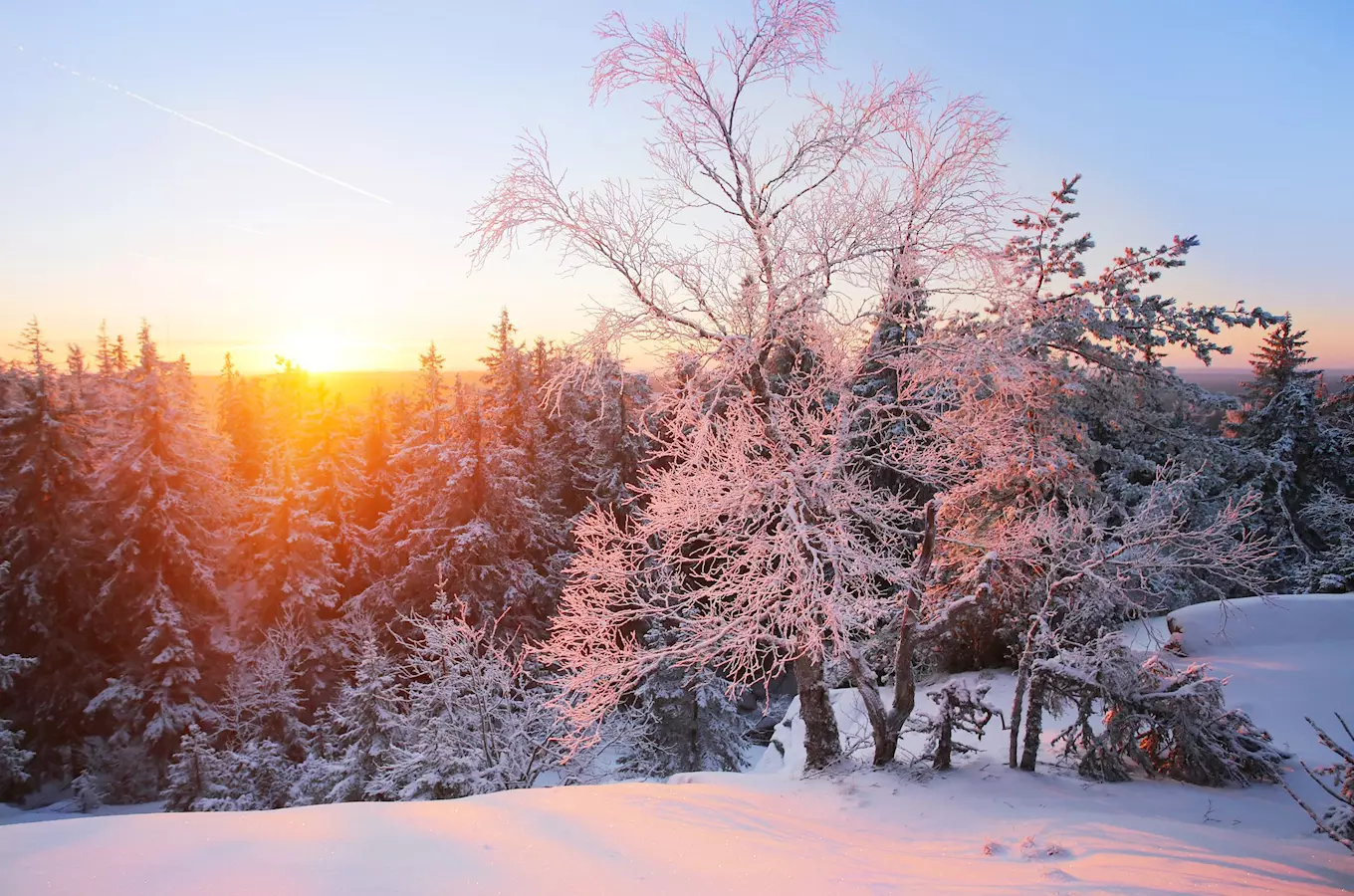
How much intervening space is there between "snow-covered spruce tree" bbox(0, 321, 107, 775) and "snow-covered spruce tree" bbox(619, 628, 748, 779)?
Result: 16997 mm

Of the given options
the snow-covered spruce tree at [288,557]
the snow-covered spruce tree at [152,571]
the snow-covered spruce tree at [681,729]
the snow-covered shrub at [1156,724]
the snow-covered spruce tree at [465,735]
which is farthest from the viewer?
the snow-covered spruce tree at [288,557]

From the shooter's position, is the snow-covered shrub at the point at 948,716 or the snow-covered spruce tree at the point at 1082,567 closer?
the snow-covered spruce tree at the point at 1082,567

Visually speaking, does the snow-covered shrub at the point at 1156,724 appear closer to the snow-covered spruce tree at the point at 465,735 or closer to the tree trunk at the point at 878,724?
the tree trunk at the point at 878,724

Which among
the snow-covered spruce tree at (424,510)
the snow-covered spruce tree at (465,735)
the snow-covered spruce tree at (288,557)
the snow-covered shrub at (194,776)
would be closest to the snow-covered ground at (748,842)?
the snow-covered spruce tree at (465,735)

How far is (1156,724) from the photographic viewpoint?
7.40m

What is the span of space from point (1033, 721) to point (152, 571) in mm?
24207

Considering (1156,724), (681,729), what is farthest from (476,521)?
(1156,724)

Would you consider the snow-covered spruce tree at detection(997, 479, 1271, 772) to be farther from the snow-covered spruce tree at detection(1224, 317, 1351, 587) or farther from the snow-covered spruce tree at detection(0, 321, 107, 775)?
the snow-covered spruce tree at detection(0, 321, 107, 775)

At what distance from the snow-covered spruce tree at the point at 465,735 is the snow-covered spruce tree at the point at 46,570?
12529 mm

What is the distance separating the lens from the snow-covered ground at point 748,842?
13.1ft

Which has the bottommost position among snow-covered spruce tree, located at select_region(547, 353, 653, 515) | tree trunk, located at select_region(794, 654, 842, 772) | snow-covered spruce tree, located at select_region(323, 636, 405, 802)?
snow-covered spruce tree, located at select_region(323, 636, 405, 802)

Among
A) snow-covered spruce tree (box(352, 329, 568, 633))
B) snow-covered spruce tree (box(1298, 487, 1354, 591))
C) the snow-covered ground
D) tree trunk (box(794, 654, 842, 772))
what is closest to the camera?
the snow-covered ground

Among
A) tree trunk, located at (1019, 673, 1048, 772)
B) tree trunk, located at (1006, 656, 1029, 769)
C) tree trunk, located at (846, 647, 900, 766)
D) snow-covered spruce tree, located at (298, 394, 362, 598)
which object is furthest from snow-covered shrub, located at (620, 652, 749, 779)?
snow-covered spruce tree, located at (298, 394, 362, 598)

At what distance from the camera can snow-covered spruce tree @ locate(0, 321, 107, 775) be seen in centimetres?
2039
